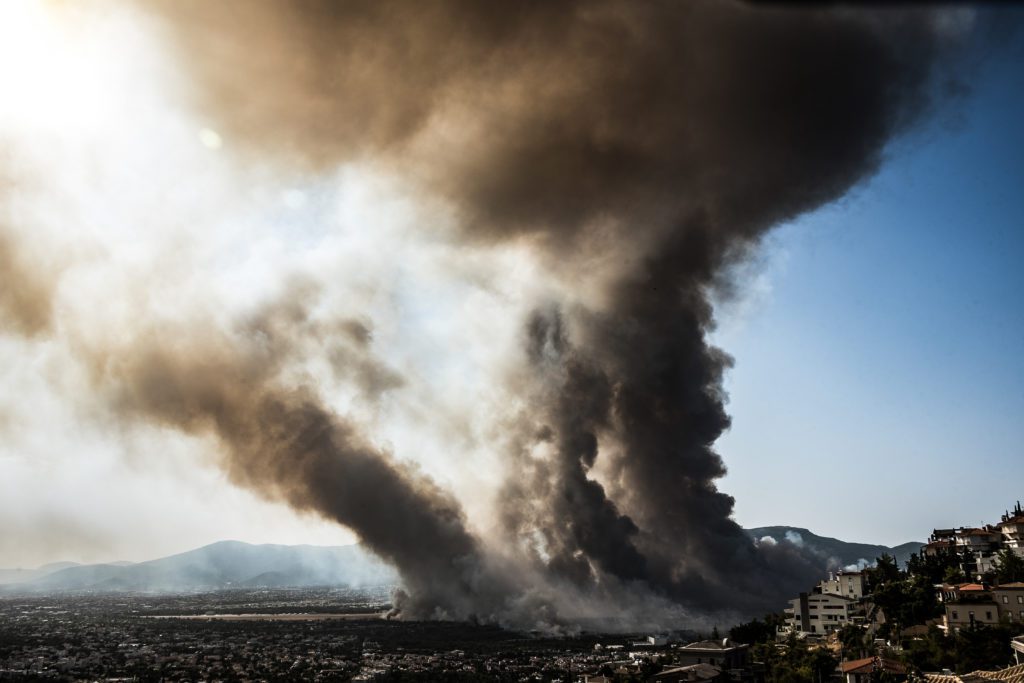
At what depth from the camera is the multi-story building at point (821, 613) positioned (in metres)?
81.6

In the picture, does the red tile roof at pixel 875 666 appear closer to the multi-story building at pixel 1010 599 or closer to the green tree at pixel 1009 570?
the multi-story building at pixel 1010 599

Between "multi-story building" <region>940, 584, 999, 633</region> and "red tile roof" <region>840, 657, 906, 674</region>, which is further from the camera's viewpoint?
"multi-story building" <region>940, 584, 999, 633</region>

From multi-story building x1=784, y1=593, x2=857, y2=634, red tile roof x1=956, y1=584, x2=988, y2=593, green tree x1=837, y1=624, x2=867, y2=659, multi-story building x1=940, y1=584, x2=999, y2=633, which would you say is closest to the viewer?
multi-story building x1=940, y1=584, x2=999, y2=633

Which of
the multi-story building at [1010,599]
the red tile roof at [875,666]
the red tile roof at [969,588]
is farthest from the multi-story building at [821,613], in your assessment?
the red tile roof at [875,666]

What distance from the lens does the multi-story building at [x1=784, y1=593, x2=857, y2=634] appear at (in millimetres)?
81562

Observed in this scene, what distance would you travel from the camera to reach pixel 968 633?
5253 centimetres

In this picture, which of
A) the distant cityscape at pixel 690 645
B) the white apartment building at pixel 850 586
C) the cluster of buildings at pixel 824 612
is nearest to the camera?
the distant cityscape at pixel 690 645

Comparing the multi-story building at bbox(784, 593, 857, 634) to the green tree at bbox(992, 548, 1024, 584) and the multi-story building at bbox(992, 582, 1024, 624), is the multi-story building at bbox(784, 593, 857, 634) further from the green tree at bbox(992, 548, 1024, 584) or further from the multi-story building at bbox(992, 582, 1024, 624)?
the multi-story building at bbox(992, 582, 1024, 624)

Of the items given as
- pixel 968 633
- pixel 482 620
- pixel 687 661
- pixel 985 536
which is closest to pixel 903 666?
pixel 968 633

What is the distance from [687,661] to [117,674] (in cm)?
6238

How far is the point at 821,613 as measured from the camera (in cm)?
8256

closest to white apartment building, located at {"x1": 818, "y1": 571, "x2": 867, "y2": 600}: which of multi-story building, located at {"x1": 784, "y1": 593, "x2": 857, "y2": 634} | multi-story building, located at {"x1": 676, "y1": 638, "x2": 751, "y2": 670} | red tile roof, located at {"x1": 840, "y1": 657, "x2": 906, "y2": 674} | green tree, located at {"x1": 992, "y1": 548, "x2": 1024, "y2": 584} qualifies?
multi-story building, located at {"x1": 784, "y1": 593, "x2": 857, "y2": 634}

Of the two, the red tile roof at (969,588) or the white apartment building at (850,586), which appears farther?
the white apartment building at (850,586)

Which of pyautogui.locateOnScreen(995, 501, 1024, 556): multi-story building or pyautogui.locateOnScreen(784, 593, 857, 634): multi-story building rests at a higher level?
pyautogui.locateOnScreen(995, 501, 1024, 556): multi-story building
